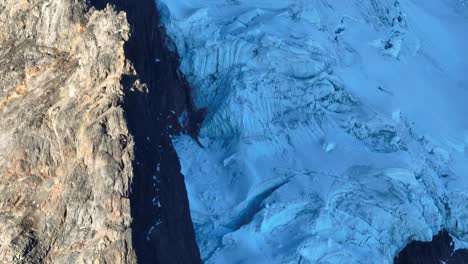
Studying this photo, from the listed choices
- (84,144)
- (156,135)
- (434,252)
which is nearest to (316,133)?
(434,252)

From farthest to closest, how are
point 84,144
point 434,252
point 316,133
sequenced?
point 316,133 → point 434,252 → point 84,144

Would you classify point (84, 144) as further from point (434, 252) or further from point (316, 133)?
point (434, 252)

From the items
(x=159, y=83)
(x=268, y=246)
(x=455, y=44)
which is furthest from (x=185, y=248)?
(x=455, y=44)

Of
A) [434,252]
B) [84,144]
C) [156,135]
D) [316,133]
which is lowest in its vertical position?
[434,252]

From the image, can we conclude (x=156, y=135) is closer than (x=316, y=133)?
Yes

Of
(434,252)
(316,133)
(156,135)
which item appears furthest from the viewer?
(316,133)

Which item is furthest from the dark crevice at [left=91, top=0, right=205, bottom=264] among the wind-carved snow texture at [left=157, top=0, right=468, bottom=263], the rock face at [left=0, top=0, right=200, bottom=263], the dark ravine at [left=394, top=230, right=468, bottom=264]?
the dark ravine at [left=394, top=230, right=468, bottom=264]

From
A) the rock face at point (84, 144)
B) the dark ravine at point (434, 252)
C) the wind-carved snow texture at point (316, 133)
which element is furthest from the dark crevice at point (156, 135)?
the dark ravine at point (434, 252)
